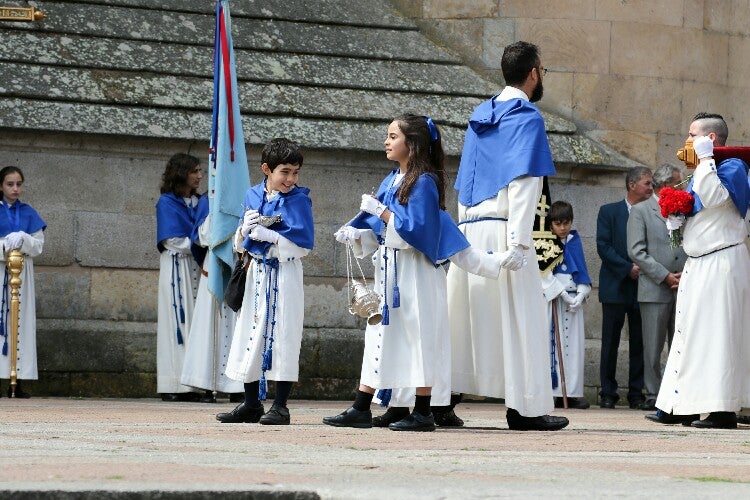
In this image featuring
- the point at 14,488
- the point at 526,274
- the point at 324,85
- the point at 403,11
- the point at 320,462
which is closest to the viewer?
the point at 14,488

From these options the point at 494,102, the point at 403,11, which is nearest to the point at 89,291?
the point at 403,11

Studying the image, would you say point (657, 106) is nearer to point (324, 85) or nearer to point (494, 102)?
point (324, 85)

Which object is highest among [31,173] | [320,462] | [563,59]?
[563,59]

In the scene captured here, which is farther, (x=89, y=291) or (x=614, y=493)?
(x=89, y=291)

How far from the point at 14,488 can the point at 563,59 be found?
30.5 feet

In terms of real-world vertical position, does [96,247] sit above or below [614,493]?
above

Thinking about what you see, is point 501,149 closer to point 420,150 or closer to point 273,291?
point 420,150

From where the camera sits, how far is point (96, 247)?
12.2m

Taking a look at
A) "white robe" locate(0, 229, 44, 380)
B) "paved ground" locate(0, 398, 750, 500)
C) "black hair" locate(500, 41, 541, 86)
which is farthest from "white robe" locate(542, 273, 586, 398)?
"black hair" locate(500, 41, 541, 86)

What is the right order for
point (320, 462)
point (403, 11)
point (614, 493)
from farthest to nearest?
point (403, 11), point (320, 462), point (614, 493)

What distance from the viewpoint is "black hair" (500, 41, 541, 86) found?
844 cm

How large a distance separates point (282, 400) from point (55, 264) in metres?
4.37

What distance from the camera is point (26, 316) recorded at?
11750 mm

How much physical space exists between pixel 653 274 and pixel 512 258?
4.74 m
